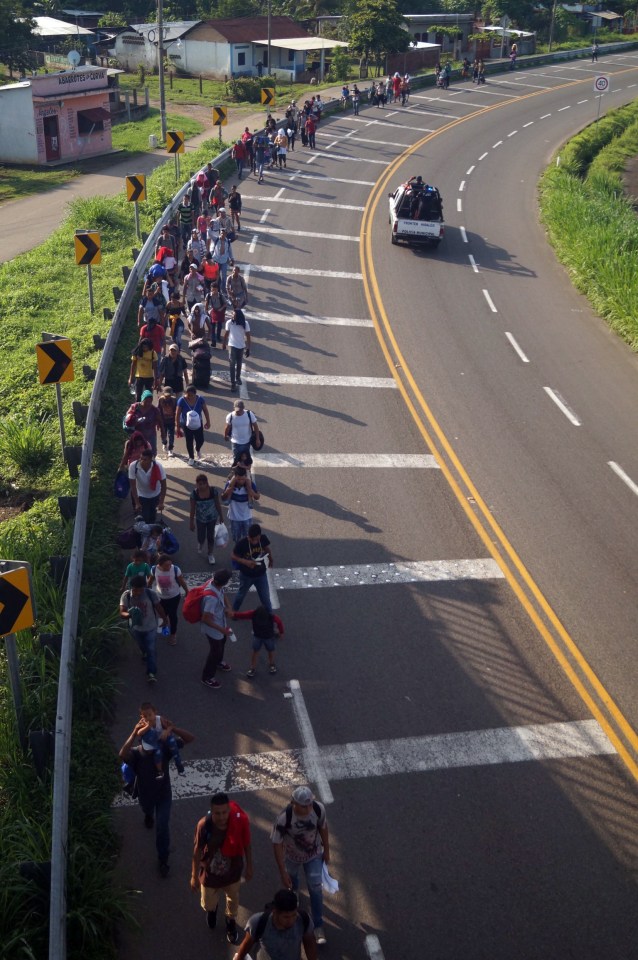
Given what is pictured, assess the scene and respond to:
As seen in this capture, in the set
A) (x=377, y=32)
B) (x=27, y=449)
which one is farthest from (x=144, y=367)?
(x=377, y=32)

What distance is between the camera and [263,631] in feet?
32.1

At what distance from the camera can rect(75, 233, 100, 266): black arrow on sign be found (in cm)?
1752

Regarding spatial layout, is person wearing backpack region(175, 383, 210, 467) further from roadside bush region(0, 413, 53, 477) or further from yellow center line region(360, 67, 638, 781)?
yellow center line region(360, 67, 638, 781)

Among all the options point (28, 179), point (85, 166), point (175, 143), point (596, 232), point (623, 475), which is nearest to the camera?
point (623, 475)

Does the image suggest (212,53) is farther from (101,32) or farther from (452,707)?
(452,707)

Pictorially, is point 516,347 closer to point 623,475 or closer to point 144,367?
point 623,475

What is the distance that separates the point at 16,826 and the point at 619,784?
5525 mm

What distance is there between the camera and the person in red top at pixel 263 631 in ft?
32.0

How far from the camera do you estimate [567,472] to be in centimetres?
1531

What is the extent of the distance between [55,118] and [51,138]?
34.1 inches

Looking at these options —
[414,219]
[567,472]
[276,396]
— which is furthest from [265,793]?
[414,219]

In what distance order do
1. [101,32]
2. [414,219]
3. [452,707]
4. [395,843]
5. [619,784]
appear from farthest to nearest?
[101,32]
[414,219]
[452,707]
[619,784]
[395,843]

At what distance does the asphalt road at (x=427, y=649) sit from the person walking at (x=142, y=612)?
1.87 feet

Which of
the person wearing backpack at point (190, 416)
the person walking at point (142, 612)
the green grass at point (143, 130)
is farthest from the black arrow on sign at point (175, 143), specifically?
the person walking at point (142, 612)
